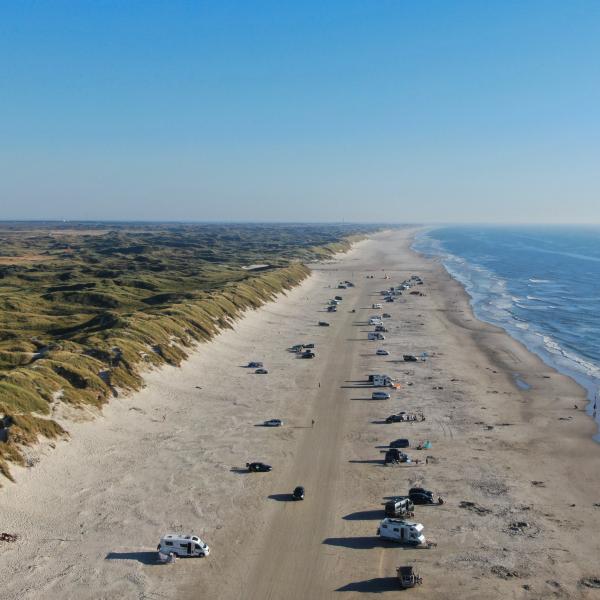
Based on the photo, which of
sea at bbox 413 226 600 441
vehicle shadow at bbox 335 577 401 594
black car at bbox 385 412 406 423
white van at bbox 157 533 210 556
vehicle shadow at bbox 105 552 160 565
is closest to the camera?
vehicle shadow at bbox 335 577 401 594

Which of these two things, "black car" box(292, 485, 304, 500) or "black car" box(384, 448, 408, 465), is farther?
"black car" box(384, 448, 408, 465)

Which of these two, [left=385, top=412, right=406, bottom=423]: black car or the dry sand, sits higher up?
[left=385, top=412, right=406, bottom=423]: black car

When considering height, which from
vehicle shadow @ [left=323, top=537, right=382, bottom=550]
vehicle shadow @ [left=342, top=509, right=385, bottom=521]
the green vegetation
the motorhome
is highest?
the green vegetation

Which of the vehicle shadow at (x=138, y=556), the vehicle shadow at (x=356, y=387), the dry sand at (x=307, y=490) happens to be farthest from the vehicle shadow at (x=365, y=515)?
the vehicle shadow at (x=356, y=387)

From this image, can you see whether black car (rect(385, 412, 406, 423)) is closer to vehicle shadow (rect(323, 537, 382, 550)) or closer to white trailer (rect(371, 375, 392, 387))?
white trailer (rect(371, 375, 392, 387))

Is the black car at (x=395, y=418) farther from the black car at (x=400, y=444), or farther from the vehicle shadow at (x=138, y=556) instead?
the vehicle shadow at (x=138, y=556)

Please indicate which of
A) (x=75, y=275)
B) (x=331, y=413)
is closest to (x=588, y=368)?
(x=331, y=413)

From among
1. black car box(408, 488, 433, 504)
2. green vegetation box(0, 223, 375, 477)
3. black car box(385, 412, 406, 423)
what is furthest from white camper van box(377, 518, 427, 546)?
green vegetation box(0, 223, 375, 477)

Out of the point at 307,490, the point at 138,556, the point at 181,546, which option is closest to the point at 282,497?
the point at 307,490
